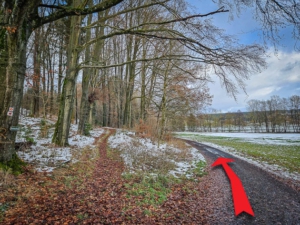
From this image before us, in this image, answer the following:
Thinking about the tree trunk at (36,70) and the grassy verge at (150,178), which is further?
the tree trunk at (36,70)

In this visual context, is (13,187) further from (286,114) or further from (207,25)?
(286,114)

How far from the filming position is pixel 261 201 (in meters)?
4.98

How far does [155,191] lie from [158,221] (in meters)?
1.33

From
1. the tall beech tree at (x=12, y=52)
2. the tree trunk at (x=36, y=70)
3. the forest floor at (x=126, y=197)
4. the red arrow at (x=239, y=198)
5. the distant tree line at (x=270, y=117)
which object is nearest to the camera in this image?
the forest floor at (x=126, y=197)

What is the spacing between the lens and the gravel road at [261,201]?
402 cm

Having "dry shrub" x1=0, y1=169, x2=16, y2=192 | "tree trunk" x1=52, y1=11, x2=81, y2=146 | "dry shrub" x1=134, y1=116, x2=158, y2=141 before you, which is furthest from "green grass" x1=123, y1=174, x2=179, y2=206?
"dry shrub" x1=134, y1=116, x2=158, y2=141

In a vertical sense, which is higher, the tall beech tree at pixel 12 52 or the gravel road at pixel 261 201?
the tall beech tree at pixel 12 52

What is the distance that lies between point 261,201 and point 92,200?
476 cm

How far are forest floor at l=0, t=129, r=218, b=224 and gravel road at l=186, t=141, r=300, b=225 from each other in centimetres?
34

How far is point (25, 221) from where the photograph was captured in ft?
8.90

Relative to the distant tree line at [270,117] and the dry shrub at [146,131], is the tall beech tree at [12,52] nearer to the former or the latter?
the dry shrub at [146,131]

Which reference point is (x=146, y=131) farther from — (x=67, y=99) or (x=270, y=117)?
(x=270, y=117)

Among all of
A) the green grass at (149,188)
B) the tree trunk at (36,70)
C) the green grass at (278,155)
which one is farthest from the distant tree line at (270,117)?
the green grass at (149,188)

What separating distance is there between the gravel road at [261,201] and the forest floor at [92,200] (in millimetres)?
341
